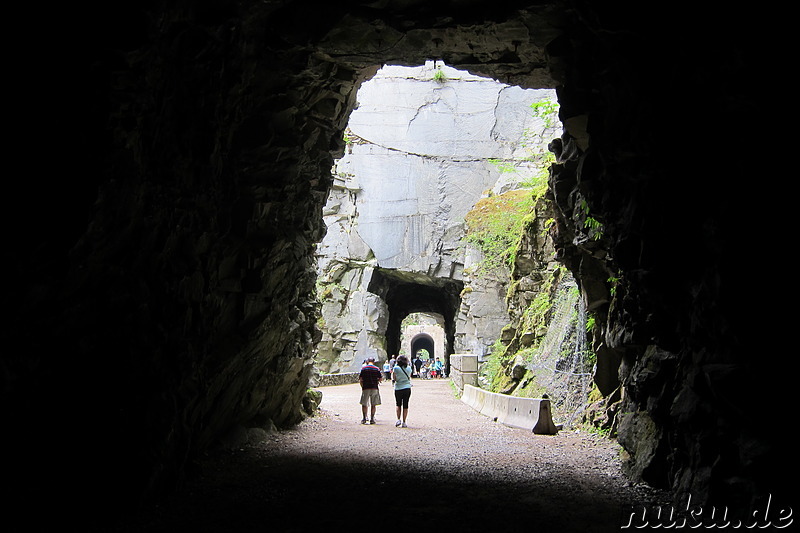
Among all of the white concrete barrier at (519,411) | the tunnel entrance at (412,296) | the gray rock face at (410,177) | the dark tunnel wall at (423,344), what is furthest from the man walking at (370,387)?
the dark tunnel wall at (423,344)

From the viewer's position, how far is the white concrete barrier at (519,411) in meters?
11.1

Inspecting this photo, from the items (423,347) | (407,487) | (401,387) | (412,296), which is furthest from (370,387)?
(423,347)

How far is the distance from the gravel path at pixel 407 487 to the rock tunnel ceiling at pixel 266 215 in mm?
559

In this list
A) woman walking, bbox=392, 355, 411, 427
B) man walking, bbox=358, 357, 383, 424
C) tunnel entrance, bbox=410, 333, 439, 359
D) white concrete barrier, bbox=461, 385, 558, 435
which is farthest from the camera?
tunnel entrance, bbox=410, 333, 439, 359

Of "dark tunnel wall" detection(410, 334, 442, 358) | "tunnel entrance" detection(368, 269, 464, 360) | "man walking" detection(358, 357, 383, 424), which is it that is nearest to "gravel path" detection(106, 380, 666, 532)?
"man walking" detection(358, 357, 383, 424)

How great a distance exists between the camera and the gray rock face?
111ft

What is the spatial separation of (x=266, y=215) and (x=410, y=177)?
2593 centimetres

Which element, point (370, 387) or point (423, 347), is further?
point (423, 347)

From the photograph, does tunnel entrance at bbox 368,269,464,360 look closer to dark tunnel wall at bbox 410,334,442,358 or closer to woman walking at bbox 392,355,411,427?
woman walking at bbox 392,355,411,427

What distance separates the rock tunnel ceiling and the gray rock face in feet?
78.9

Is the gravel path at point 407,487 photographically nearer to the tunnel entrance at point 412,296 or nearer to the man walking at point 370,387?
the man walking at point 370,387

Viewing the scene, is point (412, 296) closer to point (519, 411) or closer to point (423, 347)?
point (423, 347)

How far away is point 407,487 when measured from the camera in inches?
275

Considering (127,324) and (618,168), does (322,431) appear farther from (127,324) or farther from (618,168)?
(618,168)
